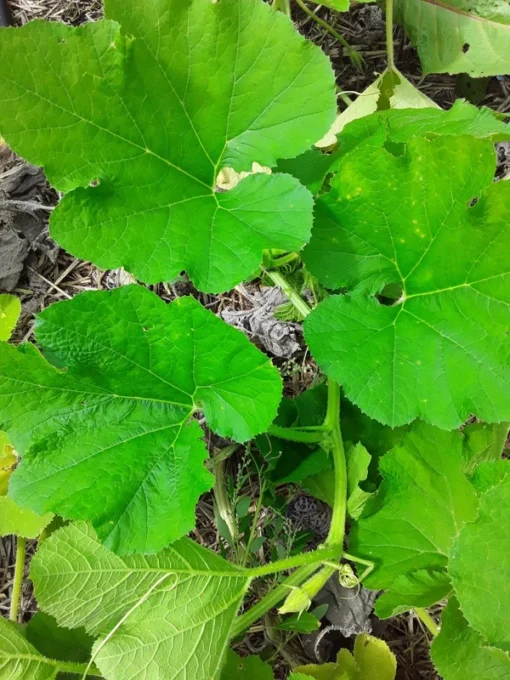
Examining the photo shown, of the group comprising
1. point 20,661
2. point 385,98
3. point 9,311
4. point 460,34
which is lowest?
point 20,661

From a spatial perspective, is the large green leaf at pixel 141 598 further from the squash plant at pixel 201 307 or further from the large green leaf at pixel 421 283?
the large green leaf at pixel 421 283

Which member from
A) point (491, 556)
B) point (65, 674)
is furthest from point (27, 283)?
point (491, 556)

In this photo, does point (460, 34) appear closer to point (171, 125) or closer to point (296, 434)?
point (171, 125)

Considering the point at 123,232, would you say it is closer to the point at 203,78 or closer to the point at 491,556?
the point at 203,78

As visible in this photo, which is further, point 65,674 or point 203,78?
point 65,674

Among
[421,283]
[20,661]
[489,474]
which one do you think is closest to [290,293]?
[421,283]

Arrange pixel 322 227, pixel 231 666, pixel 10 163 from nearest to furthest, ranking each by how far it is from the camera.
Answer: pixel 322 227 < pixel 231 666 < pixel 10 163

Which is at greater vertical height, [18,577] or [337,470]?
[337,470]

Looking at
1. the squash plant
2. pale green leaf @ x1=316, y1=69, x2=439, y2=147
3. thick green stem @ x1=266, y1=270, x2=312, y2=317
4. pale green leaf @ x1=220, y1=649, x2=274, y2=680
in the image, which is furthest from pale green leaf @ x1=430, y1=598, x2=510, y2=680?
pale green leaf @ x1=316, y1=69, x2=439, y2=147
